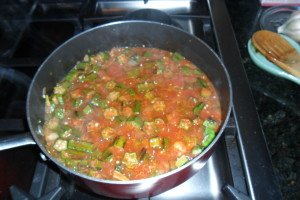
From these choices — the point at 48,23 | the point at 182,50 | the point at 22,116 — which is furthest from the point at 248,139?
the point at 48,23

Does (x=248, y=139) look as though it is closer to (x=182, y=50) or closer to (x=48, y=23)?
(x=182, y=50)

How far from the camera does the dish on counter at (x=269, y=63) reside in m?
1.67

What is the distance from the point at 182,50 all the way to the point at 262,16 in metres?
0.68

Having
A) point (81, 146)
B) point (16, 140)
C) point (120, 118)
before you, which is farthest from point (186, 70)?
point (16, 140)

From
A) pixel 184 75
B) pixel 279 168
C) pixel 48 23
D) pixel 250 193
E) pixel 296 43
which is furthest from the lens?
pixel 48 23

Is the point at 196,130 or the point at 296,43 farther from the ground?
the point at 296,43

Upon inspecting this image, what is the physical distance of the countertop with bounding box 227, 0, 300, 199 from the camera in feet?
4.43

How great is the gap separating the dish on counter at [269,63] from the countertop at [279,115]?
0.12 feet

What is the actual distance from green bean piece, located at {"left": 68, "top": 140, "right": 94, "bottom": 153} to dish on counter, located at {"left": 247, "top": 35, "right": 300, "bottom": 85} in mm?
999

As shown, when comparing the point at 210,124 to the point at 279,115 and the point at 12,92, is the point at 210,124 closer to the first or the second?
the point at 279,115

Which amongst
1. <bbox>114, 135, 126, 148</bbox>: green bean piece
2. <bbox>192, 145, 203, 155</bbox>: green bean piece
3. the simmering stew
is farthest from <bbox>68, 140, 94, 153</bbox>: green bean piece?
<bbox>192, 145, 203, 155</bbox>: green bean piece

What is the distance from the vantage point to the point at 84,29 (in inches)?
70.7

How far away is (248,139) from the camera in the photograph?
4.52 ft

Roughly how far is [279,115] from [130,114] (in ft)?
2.35
